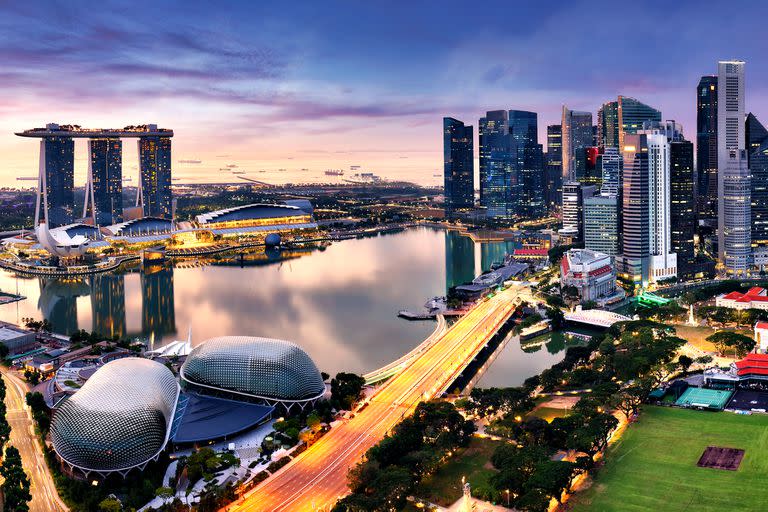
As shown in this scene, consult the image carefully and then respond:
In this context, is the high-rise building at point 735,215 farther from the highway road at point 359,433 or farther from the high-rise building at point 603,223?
the highway road at point 359,433

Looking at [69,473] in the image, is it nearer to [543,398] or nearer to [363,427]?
[363,427]

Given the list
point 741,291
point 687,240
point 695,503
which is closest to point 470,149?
point 687,240

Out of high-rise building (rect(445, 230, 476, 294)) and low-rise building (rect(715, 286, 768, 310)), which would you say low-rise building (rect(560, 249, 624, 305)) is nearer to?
low-rise building (rect(715, 286, 768, 310))

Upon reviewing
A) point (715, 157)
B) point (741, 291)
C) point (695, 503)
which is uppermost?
point (715, 157)

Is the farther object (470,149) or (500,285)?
(470,149)

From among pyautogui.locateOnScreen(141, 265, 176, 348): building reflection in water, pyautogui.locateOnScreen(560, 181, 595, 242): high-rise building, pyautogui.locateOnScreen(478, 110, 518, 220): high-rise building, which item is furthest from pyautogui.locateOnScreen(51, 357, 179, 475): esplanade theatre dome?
pyautogui.locateOnScreen(478, 110, 518, 220): high-rise building
